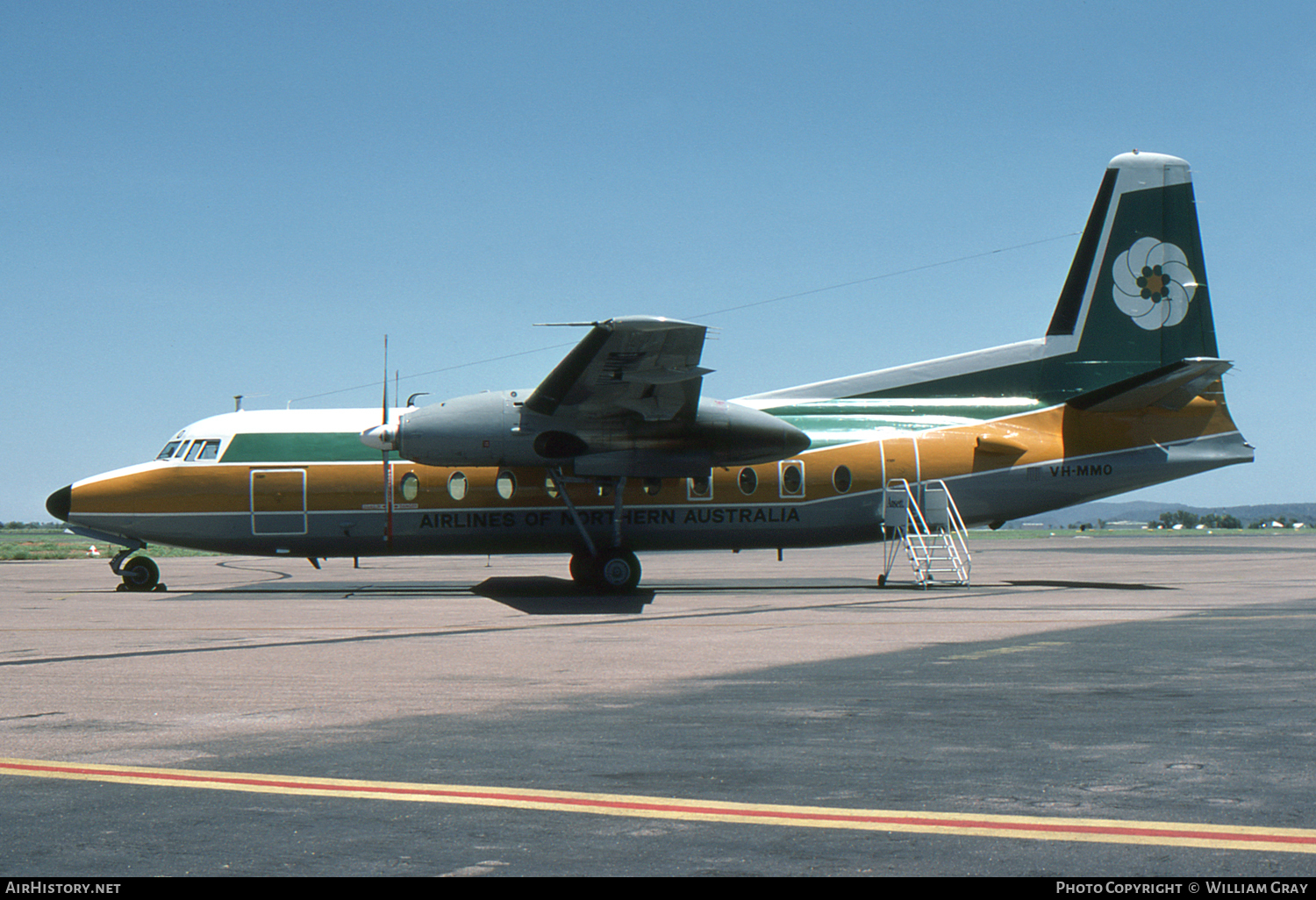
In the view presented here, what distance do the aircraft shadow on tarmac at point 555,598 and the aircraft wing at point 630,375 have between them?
143 inches

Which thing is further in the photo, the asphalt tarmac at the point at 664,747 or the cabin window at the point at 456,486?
the cabin window at the point at 456,486

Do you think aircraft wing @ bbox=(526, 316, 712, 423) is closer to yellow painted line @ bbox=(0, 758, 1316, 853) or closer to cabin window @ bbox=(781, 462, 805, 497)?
cabin window @ bbox=(781, 462, 805, 497)

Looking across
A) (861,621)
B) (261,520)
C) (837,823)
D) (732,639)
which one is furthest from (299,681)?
(261,520)

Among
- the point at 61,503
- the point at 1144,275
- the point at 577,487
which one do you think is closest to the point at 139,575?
the point at 61,503

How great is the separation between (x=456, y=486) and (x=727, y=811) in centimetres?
1823

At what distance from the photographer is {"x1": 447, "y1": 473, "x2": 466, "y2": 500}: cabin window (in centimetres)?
2275

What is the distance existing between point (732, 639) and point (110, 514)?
16.2 meters

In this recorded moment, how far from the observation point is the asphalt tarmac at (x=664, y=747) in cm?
457

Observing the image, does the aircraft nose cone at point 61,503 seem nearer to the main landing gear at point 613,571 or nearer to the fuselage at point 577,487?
the fuselage at point 577,487

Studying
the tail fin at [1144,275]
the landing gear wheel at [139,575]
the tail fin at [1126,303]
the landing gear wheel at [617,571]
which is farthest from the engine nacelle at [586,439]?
the tail fin at [1144,275]

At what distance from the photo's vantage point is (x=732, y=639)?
1337 centimetres

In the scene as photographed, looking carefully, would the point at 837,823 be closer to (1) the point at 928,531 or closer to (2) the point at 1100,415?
(1) the point at 928,531
